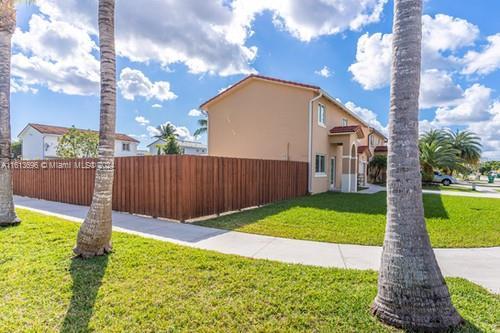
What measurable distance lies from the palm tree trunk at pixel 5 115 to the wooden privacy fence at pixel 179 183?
139 inches

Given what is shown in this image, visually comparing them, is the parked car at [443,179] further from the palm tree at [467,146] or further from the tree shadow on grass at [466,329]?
the tree shadow on grass at [466,329]

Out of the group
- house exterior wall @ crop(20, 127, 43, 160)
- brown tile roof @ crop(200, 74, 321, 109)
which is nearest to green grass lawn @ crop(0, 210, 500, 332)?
brown tile roof @ crop(200, 74, 321, 109)

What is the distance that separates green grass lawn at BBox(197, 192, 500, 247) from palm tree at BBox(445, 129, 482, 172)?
33.4 m

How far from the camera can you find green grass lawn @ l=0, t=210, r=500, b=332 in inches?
129

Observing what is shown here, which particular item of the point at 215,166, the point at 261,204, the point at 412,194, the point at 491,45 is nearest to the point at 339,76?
the point at 491,45

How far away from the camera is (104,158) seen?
5.41 metres

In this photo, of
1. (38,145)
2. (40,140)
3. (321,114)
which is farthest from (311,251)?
(38,145)

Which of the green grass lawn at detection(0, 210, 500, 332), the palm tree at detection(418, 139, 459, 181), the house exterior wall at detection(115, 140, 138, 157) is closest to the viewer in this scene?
the green grass lawn at detection(0, 210, 500, 332)

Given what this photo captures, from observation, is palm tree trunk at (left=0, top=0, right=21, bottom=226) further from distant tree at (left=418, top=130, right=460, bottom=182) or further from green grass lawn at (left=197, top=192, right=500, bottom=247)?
distant tree at (left=418, top=130, right=460, bottom=182)

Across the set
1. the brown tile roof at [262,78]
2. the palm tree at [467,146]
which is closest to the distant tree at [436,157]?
the palm tree at [467,146]

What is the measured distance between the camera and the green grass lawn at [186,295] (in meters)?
3.28

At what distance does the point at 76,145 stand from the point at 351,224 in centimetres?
3176

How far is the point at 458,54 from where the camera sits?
509 inches

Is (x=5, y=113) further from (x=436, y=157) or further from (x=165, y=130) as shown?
(x=165, y=130)
